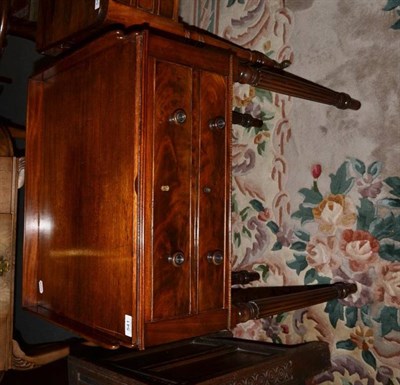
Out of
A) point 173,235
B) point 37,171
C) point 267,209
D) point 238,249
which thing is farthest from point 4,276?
point 173,235

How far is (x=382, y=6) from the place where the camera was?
4.24 ft

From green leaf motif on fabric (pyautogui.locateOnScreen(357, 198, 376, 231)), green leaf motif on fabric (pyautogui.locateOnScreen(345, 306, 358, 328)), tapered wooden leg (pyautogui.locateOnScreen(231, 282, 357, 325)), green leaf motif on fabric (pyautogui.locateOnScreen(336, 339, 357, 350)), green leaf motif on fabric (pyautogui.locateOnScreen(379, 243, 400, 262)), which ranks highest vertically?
green leaf motif on fabric (pyautogui.locateOnScreen(357, 198, 376, 231))

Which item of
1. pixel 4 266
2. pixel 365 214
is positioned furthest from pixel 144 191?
pixel 4 266

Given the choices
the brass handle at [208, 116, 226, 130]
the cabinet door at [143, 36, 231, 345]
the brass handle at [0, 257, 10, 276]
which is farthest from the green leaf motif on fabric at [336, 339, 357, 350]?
the brass handle at [0, 257, 10, 276]

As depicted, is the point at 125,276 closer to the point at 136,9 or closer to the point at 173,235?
the point at 173,235

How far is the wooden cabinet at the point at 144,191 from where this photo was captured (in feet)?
2.74

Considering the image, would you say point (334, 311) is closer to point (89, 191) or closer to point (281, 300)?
point (281, 300)

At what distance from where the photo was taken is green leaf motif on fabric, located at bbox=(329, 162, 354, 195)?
1.34 meters

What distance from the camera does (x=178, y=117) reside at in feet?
2.84

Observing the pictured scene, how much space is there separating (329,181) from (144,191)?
0.74 m

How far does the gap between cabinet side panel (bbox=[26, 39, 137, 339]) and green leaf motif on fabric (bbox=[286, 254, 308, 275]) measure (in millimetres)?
709

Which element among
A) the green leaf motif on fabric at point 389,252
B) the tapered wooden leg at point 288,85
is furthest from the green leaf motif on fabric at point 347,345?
the tapered wooden leg at point 288,85

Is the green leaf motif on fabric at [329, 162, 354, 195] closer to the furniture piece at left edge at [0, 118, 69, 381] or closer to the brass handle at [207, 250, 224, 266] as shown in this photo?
the brass handle at [207, 250, 224, 266]

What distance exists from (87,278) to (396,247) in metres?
0.79
